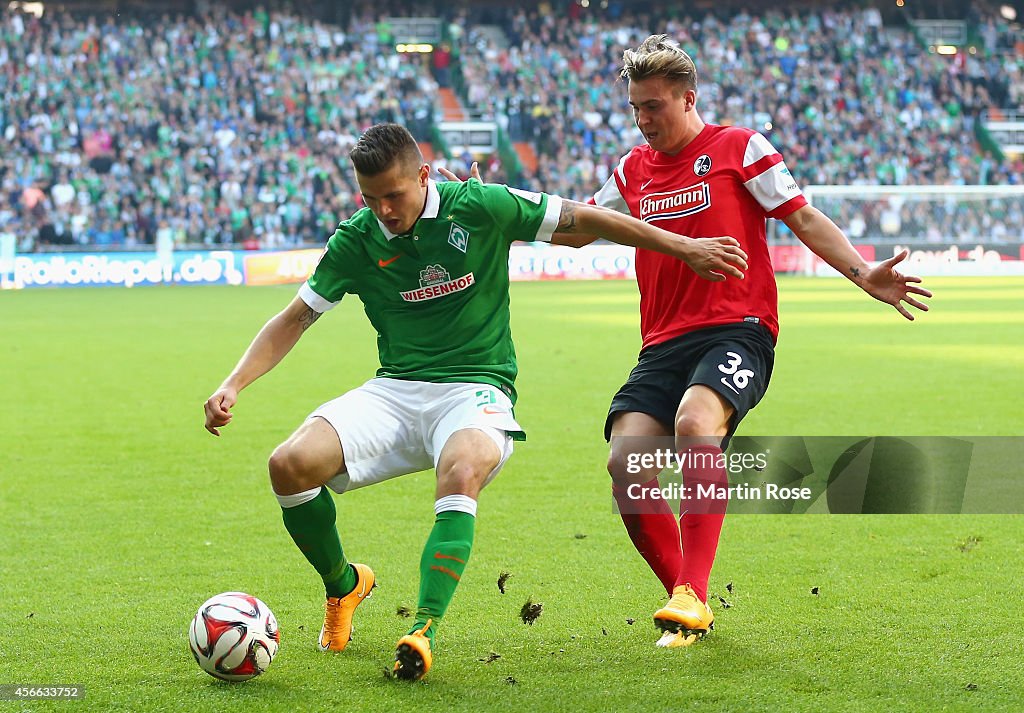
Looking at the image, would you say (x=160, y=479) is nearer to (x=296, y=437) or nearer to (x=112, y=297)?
(x=296, y=437)

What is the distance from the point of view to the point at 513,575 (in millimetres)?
5418

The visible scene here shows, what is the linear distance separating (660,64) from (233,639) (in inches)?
98.2

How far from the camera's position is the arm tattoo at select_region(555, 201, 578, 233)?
453cm

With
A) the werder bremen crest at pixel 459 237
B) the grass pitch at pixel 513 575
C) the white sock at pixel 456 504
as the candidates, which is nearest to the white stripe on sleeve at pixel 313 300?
the werder bremen crest at pixel 459 237

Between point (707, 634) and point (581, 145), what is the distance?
33529mm

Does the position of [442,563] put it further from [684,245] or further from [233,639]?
[684,245]

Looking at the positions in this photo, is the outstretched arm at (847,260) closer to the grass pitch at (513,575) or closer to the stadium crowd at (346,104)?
the grass pitch at (513,575)

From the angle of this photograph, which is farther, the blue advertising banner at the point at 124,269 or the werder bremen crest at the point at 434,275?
the blue advertising banner at the point at 124,269

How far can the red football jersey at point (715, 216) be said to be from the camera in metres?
4.73

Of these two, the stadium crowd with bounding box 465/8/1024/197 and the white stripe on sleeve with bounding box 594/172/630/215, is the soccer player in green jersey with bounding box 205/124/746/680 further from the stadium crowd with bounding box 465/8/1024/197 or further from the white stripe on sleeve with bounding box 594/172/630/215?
the stadium crowd with bounding box 465/8/1024/197

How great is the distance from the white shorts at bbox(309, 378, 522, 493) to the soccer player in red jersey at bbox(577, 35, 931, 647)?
1.60 ft

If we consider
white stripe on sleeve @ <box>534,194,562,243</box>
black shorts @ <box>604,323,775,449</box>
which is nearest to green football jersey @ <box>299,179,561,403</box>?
white stripe on sleeve @ <box>534,194,562,243</box>

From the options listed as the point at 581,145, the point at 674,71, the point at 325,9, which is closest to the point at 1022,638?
the point at 674,71

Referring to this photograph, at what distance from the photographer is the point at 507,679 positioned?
13.3 ft
